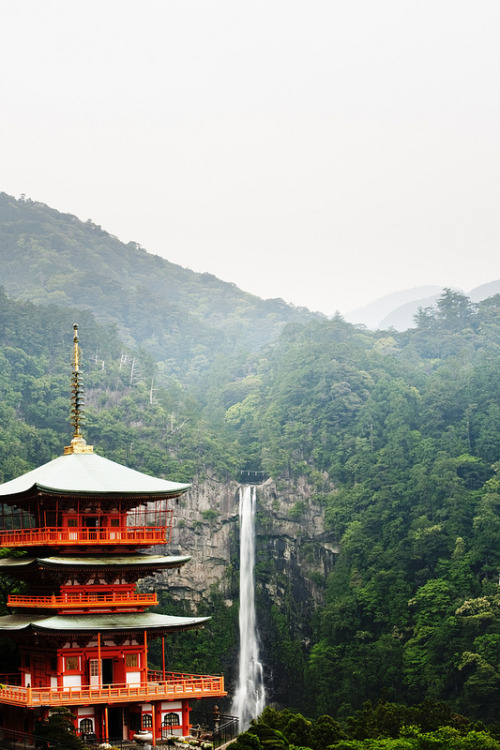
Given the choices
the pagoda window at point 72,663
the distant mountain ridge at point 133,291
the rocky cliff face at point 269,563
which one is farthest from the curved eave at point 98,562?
the distant mountain ridge at point 133,291

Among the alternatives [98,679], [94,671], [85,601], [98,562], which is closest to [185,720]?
[98,679]

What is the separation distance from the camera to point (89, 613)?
35.0m

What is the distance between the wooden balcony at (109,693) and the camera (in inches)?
1291

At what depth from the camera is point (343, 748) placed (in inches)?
1401

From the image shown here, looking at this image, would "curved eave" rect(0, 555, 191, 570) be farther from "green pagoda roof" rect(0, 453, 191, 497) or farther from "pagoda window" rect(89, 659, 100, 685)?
"pagoda window" rect(89, 659, 100, 685)

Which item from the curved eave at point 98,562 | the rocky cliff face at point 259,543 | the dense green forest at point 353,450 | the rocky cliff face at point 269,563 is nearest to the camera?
the curved eave at point 98,562

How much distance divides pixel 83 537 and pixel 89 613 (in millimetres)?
2233

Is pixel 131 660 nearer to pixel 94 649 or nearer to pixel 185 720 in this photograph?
pixel 94 649

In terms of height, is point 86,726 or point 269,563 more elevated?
point 86,726

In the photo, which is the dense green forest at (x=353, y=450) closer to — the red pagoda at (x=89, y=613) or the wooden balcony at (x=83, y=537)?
the red pagoda at (x=89, y=613)

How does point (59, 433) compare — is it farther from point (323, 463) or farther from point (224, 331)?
point (224, 331)

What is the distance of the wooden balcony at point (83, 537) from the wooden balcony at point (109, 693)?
13.3 ft

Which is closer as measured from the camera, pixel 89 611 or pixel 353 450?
pixel 89 611

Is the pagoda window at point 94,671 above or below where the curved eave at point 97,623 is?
below
